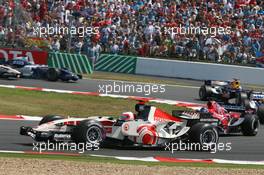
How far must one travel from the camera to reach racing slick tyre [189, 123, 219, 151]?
17.0 metres

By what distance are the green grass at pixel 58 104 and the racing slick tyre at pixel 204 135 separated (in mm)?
6519

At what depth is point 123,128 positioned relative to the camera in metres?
16.6

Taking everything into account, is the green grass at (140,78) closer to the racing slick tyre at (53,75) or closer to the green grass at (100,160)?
the racing slick tyre at (53,75)

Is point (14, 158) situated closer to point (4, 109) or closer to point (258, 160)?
point (258, 160)

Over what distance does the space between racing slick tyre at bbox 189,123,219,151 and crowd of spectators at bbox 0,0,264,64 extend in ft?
54.7

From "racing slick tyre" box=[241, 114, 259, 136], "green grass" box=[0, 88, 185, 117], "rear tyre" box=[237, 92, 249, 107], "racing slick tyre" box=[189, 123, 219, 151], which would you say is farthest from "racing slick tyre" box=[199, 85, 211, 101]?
"racing slick tyre" box=[189, 123, 219, 151]

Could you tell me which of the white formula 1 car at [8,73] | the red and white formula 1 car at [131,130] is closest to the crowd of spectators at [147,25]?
the white formula 1 car at [8,73]

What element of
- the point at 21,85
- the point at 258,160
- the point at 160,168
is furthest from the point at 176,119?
the point at 21,85

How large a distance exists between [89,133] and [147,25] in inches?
763

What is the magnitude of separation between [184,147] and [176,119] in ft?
2.33

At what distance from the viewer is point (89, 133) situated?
16.2 metres

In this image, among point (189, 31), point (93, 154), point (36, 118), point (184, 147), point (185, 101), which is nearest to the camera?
point (93, 154)

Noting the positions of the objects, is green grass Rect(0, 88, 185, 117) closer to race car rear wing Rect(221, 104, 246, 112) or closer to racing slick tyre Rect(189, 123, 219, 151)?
race car rear wing Rect(221, 104, 246, 112)

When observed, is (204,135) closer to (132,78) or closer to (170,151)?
(170,151)
